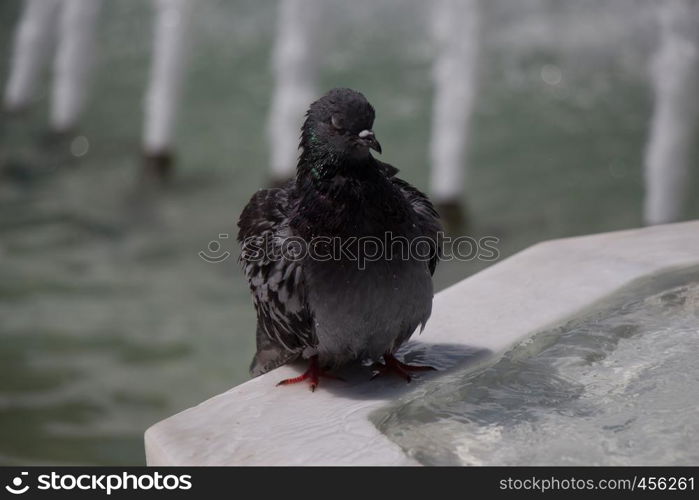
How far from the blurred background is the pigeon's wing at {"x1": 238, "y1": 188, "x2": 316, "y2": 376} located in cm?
264

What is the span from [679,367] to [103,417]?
3961 mm

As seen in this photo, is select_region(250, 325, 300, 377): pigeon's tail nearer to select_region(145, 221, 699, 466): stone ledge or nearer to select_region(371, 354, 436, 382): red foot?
select_region(145, 221, 699, 466): stone ledge

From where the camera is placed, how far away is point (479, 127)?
10258 mm

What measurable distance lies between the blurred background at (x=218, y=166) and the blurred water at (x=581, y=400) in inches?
121

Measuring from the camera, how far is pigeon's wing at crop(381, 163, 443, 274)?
3.54m

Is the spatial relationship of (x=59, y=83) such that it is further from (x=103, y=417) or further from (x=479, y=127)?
(x=103, y=417)

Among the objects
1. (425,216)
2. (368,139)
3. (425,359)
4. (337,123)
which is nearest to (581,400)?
(425,359)

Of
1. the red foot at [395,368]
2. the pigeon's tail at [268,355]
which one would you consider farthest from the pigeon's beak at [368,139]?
the pigeon's tail at [268,355]

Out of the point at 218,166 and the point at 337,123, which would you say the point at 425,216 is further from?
the point at 218,166

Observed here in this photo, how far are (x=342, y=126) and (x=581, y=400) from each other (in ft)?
4.03

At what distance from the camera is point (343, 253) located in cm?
329

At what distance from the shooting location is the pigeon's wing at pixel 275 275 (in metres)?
3.38
